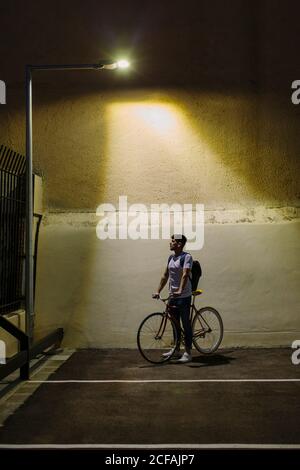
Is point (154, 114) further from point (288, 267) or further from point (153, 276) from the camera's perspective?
point (288, 267)

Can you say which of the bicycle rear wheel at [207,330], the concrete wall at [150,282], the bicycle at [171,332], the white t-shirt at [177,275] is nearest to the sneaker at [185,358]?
the bicycle at [171,332]

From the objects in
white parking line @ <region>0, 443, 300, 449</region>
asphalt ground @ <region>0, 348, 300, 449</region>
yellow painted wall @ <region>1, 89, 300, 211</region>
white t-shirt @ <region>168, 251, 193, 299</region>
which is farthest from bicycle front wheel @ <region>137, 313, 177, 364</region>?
white parking line @ <region>0, 443, 300, 449</region>

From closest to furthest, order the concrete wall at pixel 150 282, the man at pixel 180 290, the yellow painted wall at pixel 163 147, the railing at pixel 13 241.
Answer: the man at pixel 180 290 → the railing at pixel 13 241 → the concrete wall at pixel 150 282 → the yellow painted wall at pixel 163 147

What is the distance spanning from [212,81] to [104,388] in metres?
6.78

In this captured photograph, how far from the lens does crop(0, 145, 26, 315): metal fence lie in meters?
9.80

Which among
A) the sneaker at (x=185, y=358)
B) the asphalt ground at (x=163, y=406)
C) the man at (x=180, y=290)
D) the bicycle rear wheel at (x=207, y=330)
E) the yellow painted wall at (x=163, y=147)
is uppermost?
the yellow painted wall at (x=163, y=147)

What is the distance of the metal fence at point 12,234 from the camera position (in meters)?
9.80

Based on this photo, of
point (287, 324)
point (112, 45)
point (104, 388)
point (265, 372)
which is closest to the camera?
point (104, 388)

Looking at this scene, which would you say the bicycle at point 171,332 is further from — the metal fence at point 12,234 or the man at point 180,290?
the metal fence at point 12,234

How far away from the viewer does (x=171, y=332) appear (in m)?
10.2

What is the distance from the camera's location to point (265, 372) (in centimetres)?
864

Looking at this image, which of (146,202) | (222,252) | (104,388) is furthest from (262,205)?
(104,388)

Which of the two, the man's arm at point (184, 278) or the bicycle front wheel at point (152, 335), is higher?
the man's arm at point (184, 278)

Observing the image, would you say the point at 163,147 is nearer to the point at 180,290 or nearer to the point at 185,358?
the point at 180,290
